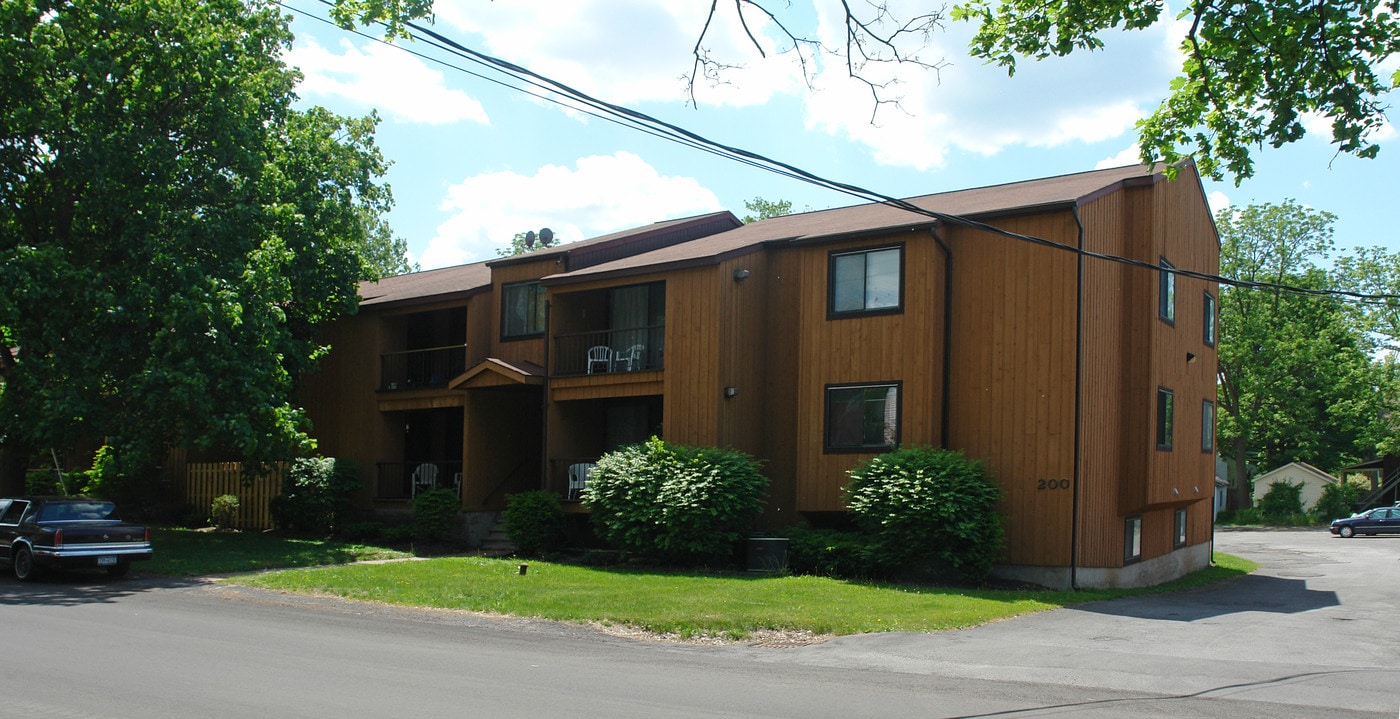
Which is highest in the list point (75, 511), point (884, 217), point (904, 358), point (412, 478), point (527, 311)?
point (884, 217)

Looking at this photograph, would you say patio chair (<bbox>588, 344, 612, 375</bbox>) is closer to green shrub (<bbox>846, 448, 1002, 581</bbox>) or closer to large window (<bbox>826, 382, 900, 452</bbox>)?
large window (<bbox>826, 382, 900, 452</bbox>)

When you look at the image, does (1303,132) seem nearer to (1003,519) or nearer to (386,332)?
(1003,519)

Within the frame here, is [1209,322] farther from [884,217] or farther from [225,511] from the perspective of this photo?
[225,511]

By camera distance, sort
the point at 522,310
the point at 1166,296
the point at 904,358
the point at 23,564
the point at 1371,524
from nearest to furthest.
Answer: the point at 23,564, the point at 904,358, the point at 1166,296, the point at 522,310, the point at 1371,524

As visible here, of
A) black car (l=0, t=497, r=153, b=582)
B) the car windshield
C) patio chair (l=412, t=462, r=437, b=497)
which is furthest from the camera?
patio chair (l=412, t=462, r=437, b=497)

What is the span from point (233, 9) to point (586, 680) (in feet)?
62.6

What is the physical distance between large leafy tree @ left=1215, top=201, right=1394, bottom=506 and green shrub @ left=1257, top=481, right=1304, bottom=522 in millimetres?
2667

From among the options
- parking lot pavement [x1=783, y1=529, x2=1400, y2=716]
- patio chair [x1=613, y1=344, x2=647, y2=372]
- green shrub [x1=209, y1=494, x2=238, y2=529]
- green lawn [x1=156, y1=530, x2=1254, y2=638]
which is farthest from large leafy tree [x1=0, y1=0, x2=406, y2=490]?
parking lot pavement [x1=783, y1=529, x2=1400, y2=716]

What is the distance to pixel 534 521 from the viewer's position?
77.6 ft

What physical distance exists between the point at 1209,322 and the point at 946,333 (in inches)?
393

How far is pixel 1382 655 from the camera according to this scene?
13.6 m

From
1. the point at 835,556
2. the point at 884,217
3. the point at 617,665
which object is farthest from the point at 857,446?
the point at 617,665

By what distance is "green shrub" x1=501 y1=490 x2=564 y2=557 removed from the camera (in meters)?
23.7

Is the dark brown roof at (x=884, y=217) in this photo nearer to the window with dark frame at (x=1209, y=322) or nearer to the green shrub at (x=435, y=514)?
the window with dark frame at (x=1209, y=322)
